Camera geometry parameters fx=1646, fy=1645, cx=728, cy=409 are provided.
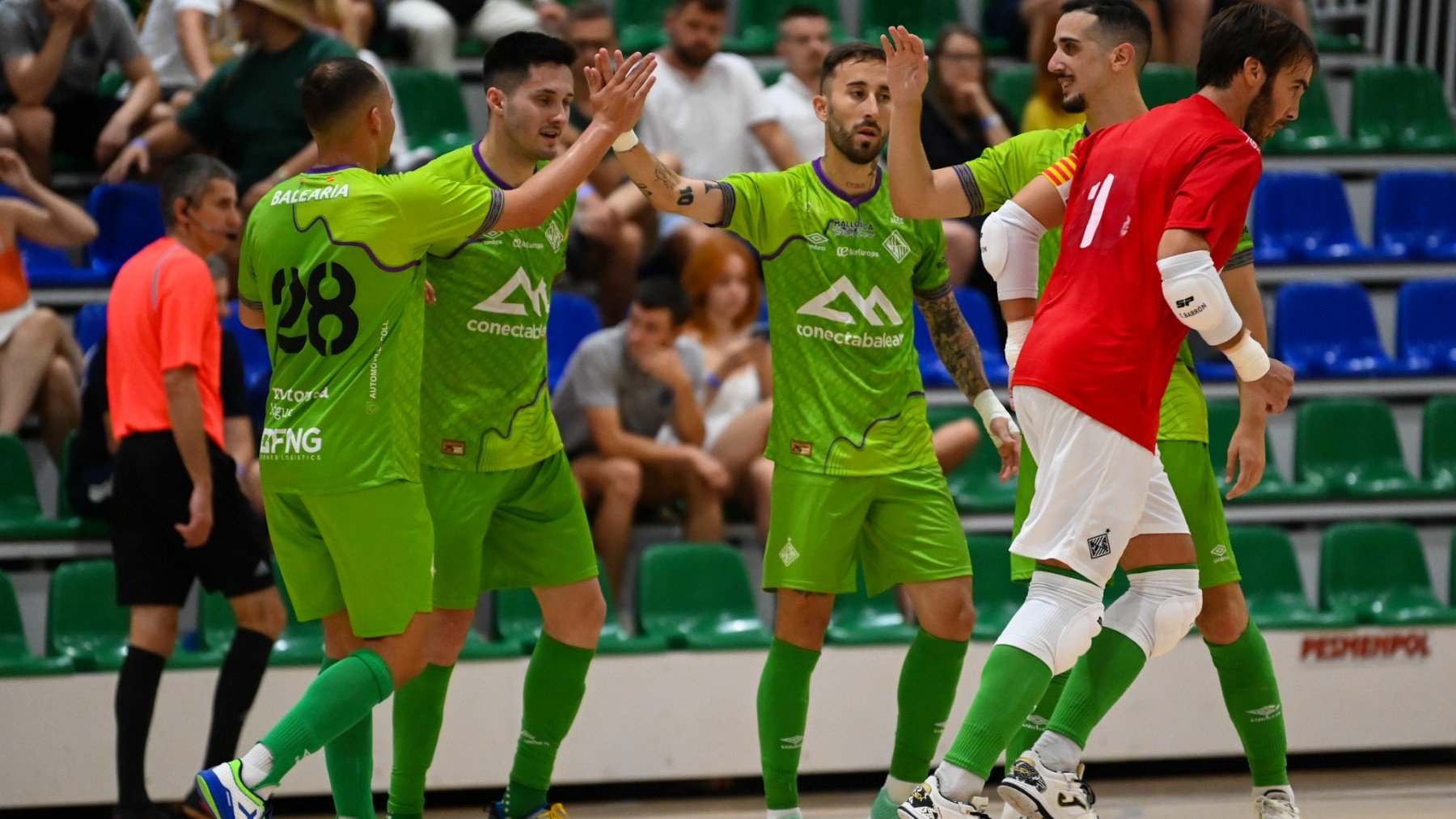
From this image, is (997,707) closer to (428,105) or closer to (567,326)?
(567,326)

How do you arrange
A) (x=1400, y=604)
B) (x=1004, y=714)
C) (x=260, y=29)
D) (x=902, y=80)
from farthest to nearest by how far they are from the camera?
(x=260, y=29)
(x=1400, y=604)
(x=902, y=80)
(x=1004, y=714)

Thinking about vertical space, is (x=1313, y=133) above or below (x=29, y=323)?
above

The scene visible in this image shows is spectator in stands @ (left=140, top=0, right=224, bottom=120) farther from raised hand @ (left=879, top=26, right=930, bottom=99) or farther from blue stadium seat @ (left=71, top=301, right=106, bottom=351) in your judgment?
raised hand @ (left=879, top=26, right=930, bottom=99)

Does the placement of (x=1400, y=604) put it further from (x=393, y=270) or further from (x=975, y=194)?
(x=393, y=270)

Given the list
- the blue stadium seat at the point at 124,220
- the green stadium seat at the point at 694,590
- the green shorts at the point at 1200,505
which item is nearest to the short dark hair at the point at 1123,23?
the green shorts at the point at 1200,505

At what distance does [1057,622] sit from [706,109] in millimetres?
4792

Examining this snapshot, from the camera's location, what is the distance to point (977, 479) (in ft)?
25.0

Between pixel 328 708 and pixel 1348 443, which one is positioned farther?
pixel 1348 443

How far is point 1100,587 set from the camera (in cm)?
410

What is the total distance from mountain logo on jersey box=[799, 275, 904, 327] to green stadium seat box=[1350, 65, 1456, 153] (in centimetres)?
601

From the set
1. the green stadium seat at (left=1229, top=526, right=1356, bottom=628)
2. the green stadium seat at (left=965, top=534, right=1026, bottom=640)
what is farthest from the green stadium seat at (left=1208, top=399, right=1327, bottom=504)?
the green stadium seat at (left=965, top=534, right=1026, bottom=640)

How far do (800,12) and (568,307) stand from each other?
2.08 meters

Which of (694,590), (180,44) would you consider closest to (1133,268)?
(694,590)

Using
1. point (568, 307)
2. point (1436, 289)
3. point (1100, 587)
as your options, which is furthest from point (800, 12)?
point (1100, 587)
